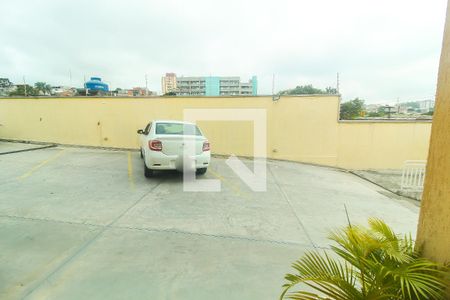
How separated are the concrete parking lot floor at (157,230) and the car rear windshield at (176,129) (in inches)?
51.0

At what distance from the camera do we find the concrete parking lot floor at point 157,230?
259cm

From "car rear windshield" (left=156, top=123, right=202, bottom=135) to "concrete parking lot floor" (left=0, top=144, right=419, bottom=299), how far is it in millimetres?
1295

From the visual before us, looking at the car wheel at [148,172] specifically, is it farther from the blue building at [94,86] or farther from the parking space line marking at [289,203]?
the blue building at [94,86]

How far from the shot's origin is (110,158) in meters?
9.37

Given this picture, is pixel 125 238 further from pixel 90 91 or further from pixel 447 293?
pixel 90 91

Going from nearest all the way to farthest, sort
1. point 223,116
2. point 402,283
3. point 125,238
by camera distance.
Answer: point 402,283 → point 125,238 → point 223,116

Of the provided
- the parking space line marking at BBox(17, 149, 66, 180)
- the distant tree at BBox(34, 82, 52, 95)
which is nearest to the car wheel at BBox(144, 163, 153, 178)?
the parking space line marking at BBox(17, 149, 66, 180)

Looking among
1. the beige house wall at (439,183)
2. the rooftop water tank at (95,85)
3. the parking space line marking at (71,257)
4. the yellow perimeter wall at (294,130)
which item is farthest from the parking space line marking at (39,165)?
the beige house wall at (439,183)

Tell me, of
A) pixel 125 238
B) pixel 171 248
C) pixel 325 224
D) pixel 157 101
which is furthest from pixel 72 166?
pixel 325 224

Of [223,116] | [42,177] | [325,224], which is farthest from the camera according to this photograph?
[223,116]

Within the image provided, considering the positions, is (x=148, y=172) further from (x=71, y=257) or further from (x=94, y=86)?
(x=94, y=86)

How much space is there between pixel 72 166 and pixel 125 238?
18.3 feet

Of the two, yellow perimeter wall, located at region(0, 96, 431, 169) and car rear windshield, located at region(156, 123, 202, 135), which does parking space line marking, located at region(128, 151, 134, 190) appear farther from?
yellow perimeter wall, located at region(0, 96, 431, 169)

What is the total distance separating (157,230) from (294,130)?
27.4 ft
